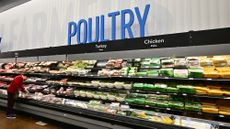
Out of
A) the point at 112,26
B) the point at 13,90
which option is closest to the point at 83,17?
the point at 112,26

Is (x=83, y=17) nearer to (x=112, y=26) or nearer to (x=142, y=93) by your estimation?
(x=112, y=26)

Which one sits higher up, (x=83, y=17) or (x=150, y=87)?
(x=83, y=17)

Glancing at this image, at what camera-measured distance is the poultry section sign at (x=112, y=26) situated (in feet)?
18.7

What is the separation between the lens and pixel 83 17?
23.5 ft

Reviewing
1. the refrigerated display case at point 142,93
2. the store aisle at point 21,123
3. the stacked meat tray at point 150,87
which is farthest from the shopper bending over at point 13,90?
the stacked meat tray at point 150,87

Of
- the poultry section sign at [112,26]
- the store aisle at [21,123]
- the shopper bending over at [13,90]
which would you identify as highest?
the poultry section sign at [112,26]

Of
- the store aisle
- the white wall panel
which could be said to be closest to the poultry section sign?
the white wall panel

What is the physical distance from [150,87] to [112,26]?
7.77 ft

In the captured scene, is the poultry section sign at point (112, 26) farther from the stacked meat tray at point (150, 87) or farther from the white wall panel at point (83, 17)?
the stacked meat tray at point (150, 87)

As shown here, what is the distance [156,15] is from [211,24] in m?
1.32

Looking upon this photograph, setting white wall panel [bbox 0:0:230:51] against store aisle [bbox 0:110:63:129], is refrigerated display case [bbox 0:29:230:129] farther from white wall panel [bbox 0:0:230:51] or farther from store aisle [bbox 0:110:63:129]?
Result: white wall panel [bbox 0:0:230:51]

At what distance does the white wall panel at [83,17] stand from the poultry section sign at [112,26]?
0.11m

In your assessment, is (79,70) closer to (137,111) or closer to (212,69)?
(137,111)

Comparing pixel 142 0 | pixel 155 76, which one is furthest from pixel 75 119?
pixel 142 0
